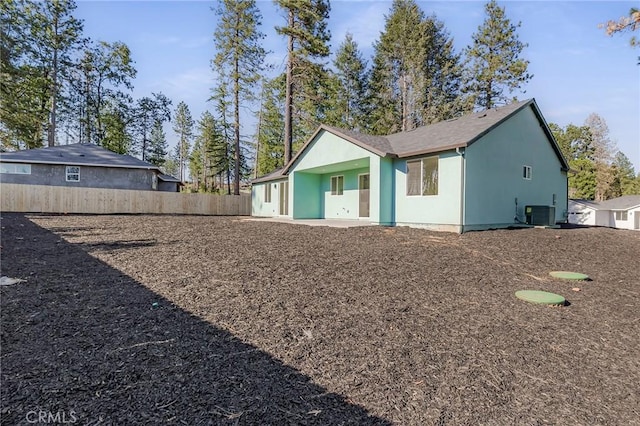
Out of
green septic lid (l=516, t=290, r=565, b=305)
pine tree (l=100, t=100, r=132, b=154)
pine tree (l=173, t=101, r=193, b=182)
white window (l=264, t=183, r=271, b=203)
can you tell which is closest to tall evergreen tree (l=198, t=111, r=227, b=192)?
pine tree (l=173, t=101, r=193, b=182)

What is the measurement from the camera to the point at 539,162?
43.2 ft

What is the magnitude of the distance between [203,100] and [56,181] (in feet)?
39.1

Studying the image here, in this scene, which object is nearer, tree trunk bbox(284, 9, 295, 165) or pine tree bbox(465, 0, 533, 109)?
tree trunk bbox(284, 9, 295, 165)

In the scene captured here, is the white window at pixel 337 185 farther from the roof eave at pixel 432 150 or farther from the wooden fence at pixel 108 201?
the wooden fence at pixel 108 201

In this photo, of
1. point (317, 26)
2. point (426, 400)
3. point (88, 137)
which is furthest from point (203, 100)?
point (426, 400)

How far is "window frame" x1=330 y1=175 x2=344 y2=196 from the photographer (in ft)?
50.9

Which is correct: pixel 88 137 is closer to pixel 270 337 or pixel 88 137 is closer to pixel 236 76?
pixel 236 76

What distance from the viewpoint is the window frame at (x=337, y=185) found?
50.9 feet

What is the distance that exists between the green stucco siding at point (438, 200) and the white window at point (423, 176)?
14cm

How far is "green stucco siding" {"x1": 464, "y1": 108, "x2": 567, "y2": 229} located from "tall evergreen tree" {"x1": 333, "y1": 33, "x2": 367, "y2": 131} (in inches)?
644

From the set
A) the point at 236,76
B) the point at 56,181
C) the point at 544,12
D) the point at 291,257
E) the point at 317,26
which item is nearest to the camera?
the point at 291,257

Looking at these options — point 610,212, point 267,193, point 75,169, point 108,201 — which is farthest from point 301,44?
point 610,212

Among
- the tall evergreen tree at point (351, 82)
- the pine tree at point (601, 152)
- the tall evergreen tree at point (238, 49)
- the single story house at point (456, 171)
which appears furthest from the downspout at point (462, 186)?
the pine tree at point (601, 152)

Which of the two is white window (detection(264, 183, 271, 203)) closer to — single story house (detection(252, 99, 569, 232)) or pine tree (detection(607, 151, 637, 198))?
single story house (detection(252, 99, 569, 232))
